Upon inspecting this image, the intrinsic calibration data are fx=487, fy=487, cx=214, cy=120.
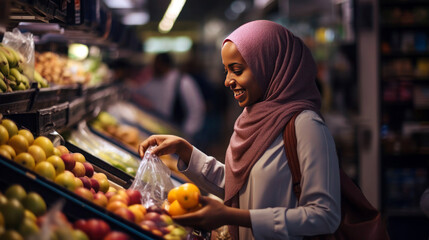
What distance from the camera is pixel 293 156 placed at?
2092 millimetres

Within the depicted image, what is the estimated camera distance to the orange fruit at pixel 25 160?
194 cm

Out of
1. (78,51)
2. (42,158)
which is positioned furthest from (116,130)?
(42,158)

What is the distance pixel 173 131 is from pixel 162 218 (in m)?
5.11

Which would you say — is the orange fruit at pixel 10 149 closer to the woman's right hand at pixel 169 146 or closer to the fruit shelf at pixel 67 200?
the fruit shelf at pixel 67 200

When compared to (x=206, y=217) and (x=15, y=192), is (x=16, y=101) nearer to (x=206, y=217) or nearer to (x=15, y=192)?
(x=15, y=192)

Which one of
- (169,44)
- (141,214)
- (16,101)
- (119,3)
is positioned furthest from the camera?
(169,44)

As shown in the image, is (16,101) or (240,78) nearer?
(240,78)

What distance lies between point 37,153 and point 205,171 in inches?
34.9

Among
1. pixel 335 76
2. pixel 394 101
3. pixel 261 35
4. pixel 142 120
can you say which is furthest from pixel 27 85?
pixel 335 76

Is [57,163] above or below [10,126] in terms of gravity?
below

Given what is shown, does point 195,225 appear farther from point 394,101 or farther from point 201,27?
point 201,27

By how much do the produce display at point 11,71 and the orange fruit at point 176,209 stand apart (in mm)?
1030

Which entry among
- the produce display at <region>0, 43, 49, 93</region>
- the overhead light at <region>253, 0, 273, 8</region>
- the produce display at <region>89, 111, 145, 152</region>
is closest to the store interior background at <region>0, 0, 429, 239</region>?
the produce display at <region>89, 111, 145, 152</region>

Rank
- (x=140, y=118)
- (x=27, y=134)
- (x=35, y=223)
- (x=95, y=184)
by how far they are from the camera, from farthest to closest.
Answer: (x=140, y=118) → (x=95, y=184) → (x=27, y=134) → (x=35, y=223)
